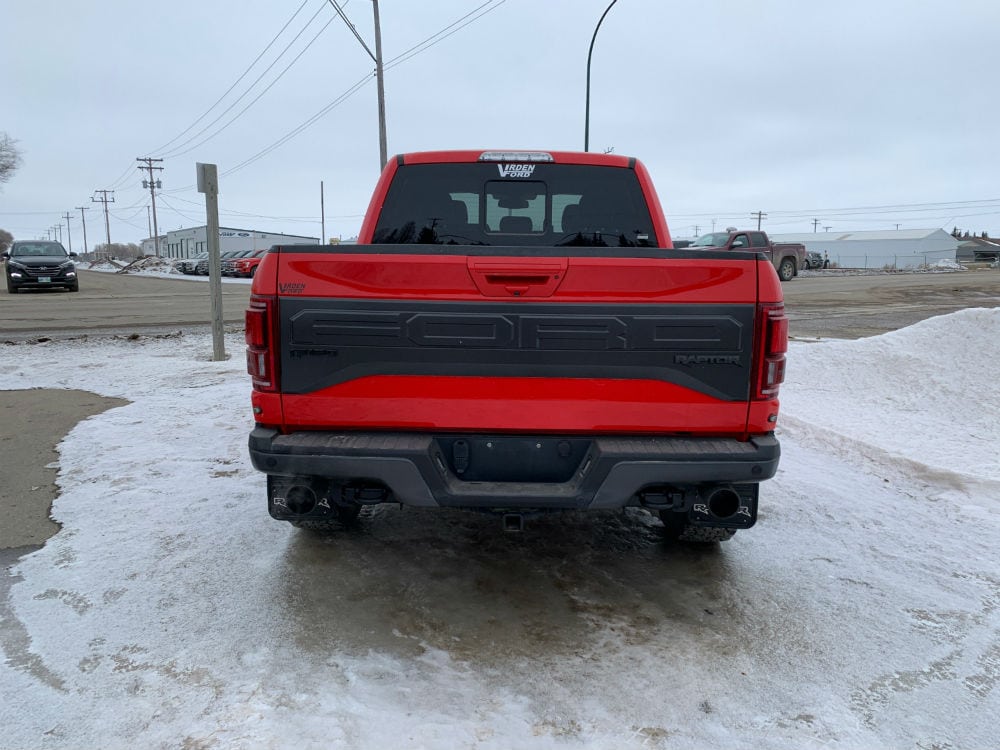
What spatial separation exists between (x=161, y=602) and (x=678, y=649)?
7.99 feet

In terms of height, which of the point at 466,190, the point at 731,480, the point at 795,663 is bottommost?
the point at 795,663

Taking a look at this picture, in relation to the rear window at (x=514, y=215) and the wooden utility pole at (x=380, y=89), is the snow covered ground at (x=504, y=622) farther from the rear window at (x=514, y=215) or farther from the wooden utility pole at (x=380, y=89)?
the wooden utility pole at (x=380, y=89)

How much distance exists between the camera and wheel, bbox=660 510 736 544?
3.92 meters

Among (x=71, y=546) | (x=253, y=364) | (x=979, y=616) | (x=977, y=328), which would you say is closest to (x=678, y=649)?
(x=979, y=616)

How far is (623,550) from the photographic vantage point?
13.6 ft

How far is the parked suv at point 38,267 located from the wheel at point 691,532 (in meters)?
25.3

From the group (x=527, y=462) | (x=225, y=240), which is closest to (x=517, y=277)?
(x=527, y=462)

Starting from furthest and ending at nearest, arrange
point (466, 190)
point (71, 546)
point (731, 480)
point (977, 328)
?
point (977, 328)
point (466, 190)
point (71, 546)
point (731, 480)

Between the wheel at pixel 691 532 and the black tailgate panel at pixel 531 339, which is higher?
the black tailgate panel at pixel 531 339

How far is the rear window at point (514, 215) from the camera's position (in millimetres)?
4586

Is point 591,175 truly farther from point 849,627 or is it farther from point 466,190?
point 849,627

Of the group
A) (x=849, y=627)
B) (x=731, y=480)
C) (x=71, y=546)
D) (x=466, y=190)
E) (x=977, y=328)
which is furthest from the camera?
(x=977, y=328)

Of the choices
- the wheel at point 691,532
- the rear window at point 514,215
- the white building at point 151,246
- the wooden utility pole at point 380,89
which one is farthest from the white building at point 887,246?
the white building at point 151,246

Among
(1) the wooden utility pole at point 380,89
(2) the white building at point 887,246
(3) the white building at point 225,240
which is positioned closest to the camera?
(1) the wooden utility pole at point 380,89
